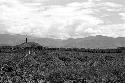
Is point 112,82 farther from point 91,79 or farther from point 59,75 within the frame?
point 59,75

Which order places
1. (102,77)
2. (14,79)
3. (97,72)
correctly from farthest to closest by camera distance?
(97,72)
(102,77)
(14,79)

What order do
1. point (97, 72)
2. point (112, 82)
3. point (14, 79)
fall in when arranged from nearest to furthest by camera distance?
point (14, 79)
point (112, 82)
point (97, 72)

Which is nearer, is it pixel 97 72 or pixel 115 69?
pixel 97 72

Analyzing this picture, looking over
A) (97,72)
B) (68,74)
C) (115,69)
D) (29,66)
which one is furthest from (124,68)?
(29,66)

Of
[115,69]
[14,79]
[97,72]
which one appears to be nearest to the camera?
[14,79]

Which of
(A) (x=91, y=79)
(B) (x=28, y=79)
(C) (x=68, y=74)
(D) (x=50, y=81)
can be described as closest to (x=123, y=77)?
(A) (x=91, y=79)

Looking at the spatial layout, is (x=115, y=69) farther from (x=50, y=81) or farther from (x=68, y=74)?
(x=50, y=81)

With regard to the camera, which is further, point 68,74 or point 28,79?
point 68,74

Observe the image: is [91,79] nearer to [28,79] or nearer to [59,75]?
[59,75]

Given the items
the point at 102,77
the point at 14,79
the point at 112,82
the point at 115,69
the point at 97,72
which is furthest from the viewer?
the point at 115,69
